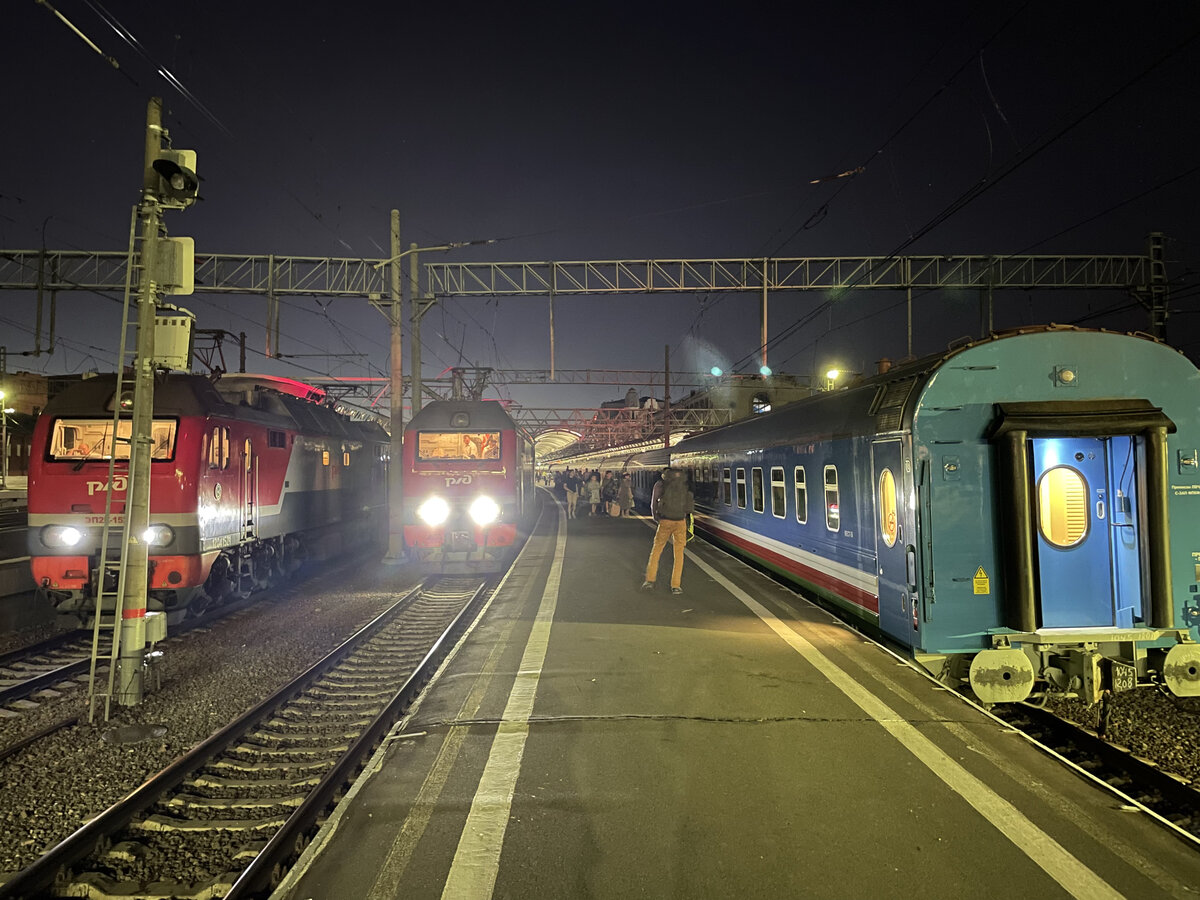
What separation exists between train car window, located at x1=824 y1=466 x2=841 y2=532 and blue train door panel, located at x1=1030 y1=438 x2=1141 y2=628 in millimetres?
2682

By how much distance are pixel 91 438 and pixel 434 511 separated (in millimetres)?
5922

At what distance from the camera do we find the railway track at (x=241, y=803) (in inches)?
149

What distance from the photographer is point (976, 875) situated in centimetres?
349

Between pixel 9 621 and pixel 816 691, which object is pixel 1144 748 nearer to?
pixel 816 691

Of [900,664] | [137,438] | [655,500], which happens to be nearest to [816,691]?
[900,664]

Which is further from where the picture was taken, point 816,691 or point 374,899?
point 816,691

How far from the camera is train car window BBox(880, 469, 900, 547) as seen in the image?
695cm

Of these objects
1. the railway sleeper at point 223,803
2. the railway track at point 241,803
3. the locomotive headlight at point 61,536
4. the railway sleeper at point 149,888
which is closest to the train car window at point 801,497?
the railway track at point 241,803

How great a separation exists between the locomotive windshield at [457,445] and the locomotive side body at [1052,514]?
30.2 ft

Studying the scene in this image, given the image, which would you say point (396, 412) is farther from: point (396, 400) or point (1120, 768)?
point (1120, 768)

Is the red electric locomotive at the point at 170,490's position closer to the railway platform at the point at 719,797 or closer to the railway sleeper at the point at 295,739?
the railway sleeper at the point at 295,739

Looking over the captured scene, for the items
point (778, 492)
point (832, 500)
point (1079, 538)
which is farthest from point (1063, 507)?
point (778, 492)

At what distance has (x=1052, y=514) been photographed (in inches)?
250

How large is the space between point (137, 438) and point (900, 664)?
25.0 feet
